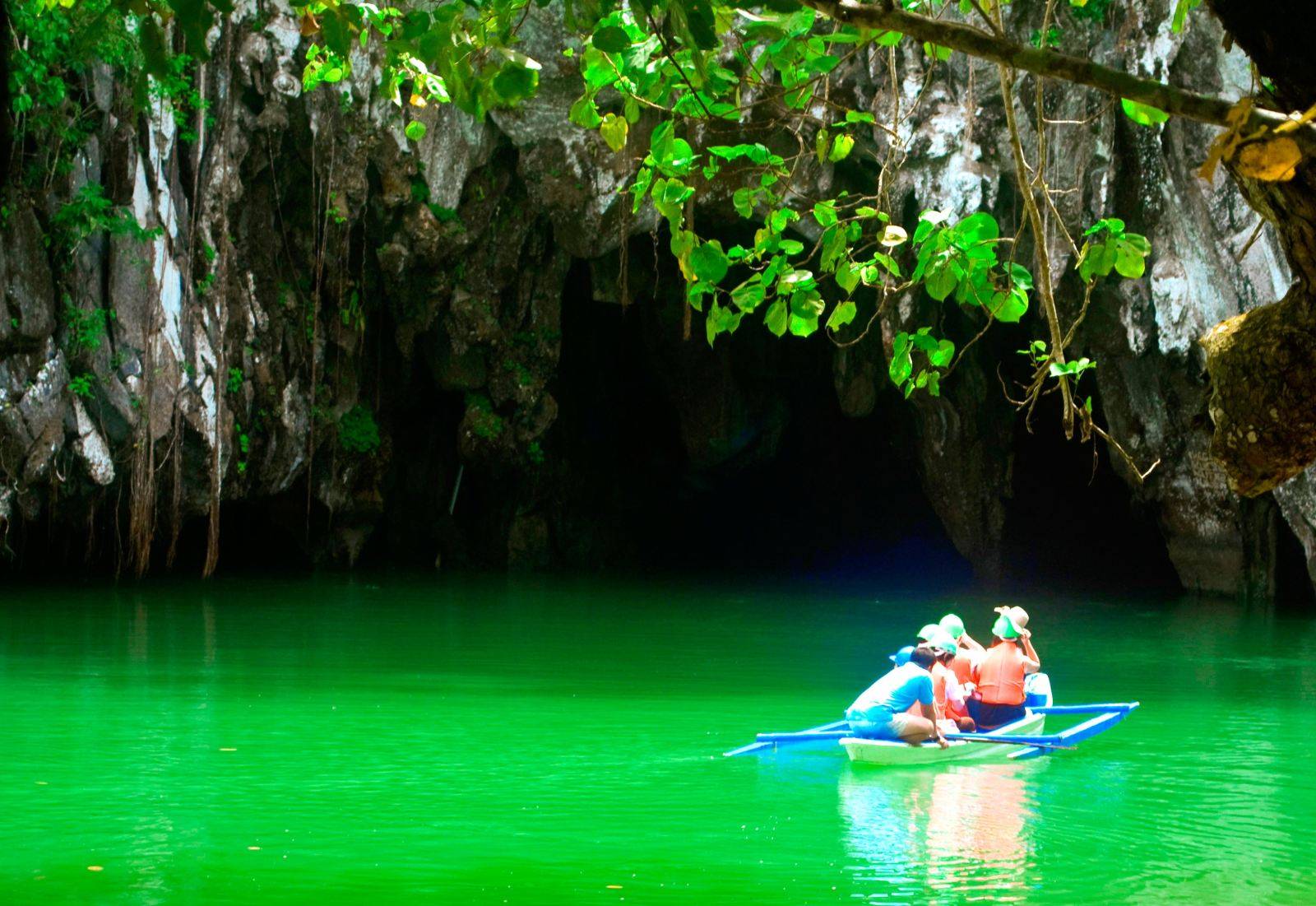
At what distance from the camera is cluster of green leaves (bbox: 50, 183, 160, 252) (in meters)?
13.9

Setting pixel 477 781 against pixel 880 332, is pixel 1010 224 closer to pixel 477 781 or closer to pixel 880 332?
pixel 880 332

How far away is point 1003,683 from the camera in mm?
9258

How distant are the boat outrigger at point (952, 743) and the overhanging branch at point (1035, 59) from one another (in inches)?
240

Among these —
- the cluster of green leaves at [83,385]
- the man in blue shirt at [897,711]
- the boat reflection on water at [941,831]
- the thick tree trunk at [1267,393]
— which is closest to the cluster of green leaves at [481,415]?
the cluster of green leaves at [83,385]

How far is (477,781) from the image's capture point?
7.45m

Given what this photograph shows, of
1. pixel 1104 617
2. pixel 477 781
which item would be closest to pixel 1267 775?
pixel 477 781

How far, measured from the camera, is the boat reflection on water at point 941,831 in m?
5.89

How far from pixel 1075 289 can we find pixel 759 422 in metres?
7.61

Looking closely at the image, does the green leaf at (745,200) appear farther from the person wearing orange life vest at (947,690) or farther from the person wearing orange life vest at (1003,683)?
the person wearing orange life vest at (1003,683)

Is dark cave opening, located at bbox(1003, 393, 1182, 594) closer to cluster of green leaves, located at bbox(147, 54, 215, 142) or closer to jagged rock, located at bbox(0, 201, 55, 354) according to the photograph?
cluster of green leaves, located at bbox(147, 54, 215, 142)

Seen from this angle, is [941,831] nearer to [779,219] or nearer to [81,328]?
[779,219]

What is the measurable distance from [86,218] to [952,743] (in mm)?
9707

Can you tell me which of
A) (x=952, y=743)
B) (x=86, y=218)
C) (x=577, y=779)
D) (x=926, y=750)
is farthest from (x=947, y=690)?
(x=86, y=218)

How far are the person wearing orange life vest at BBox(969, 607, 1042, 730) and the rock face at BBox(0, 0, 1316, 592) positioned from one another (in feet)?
16.4
